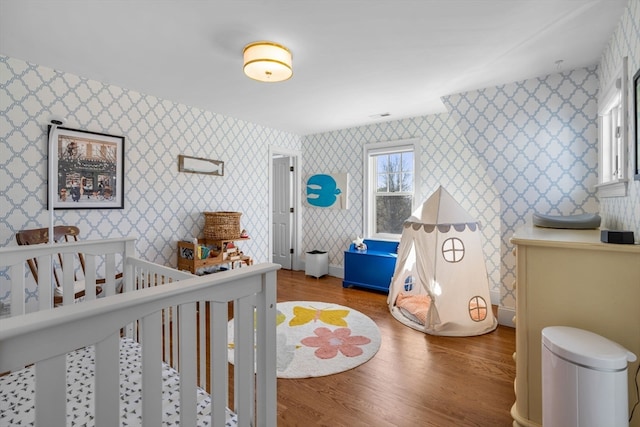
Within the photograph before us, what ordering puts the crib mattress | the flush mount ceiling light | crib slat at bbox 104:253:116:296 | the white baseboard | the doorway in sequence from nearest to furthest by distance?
the crib mattress → crib slat at bbox 104:253:116:296 → the flush mount ceiling light → the white baseboard → the doorway

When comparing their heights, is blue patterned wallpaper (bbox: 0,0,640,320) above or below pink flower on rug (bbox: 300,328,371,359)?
above

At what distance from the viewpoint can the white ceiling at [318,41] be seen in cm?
187

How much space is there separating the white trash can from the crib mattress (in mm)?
1370

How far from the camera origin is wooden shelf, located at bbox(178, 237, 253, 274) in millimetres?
3350

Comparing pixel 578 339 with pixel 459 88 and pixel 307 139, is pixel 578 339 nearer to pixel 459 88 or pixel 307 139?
pixel 459 88

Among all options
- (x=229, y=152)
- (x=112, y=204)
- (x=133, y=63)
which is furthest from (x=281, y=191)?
(x=133, y=63)

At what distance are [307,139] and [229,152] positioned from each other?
160 centimetres

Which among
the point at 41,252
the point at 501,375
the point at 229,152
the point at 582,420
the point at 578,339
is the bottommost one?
the point at 501,375

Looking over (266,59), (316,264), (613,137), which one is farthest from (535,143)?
(316,264)

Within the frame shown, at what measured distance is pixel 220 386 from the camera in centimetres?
94

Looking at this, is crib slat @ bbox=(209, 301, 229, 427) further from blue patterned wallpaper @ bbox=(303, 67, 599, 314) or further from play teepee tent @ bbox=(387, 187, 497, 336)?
blue patterned wallpaper @ bbox=(303, 67, 599, 314)

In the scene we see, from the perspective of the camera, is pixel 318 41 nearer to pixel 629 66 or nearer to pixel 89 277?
pixel 629 66

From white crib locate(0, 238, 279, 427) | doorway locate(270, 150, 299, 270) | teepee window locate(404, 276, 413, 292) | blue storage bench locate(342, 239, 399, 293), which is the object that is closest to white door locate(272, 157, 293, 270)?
doorway locate(270, 150, 299, 270)

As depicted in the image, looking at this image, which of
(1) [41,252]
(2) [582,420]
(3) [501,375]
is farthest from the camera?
(3) [501,375]
